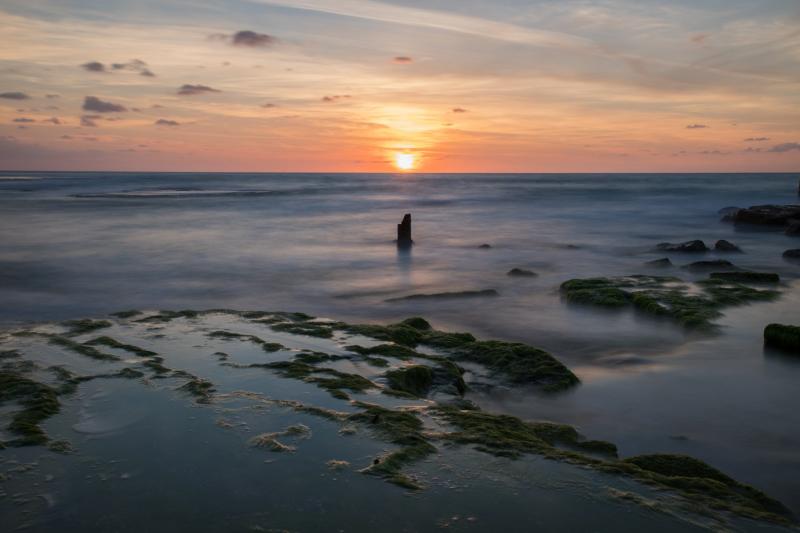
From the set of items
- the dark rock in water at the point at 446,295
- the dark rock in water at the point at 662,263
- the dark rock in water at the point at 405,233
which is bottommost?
the dark rock in water at the point at 446,295

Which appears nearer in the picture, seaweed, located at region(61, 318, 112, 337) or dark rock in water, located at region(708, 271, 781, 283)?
seaweed, located at region(61, 318, 112, 337)

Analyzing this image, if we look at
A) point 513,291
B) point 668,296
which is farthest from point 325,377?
point 513,291

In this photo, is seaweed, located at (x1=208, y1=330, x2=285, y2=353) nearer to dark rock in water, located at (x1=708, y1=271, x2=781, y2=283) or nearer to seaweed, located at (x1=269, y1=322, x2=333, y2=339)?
seaweed, located at (x1=269, y1=322, x2=333, y2=339)

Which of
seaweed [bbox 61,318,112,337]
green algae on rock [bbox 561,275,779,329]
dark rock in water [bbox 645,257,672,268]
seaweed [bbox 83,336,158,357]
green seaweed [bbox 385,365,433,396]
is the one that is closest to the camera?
green seaweed [bbox 385,365,433,396]

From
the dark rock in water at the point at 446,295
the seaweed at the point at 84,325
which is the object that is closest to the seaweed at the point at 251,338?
the seaweed at the point at 84,325

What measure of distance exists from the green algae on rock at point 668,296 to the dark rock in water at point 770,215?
1837 centimetres

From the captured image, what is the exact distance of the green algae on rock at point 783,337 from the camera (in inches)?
380

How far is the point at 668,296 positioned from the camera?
13.6 m

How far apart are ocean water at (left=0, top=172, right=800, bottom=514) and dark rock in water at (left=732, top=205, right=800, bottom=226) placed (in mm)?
1118

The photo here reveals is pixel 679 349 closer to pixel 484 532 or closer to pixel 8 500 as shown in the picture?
pixel 484 532

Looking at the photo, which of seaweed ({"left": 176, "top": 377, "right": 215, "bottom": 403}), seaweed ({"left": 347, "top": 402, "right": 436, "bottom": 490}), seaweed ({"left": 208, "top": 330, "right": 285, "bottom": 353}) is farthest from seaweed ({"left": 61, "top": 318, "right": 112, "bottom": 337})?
seaweed ({"left": 347, "top": 402, "right": 436, "bottom": 490})

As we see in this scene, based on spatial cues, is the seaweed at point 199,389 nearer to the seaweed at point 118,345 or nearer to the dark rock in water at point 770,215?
the seaweed at point 118,345

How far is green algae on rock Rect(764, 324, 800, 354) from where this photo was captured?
965 cm

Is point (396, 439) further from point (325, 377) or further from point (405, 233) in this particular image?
point (405, 233)
